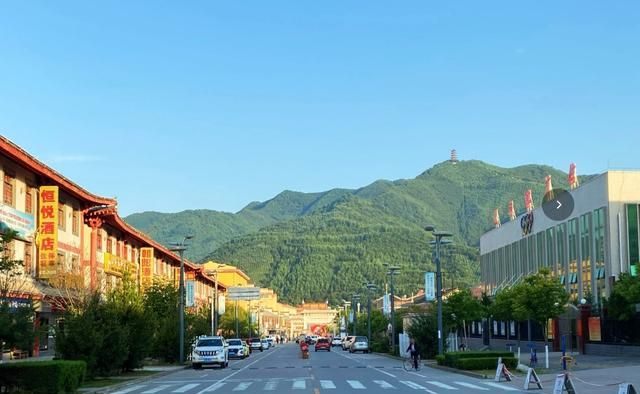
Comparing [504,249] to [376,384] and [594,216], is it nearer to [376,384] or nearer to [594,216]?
[594,216]

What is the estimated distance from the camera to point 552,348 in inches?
3022

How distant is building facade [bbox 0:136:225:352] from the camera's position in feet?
153

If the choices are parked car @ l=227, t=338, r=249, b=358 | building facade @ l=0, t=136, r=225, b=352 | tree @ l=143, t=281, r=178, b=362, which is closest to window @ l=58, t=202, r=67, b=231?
building facade @ l=0, t=136, r=225, b=352

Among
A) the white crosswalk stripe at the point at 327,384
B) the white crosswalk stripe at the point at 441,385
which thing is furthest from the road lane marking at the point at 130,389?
the white crosswalk stripe at the point at 441,385

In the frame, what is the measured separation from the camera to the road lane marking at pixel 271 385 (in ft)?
107

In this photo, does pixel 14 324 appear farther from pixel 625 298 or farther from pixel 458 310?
pixel 458 310

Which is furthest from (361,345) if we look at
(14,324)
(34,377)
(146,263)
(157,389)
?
(14,324)

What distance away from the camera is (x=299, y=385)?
1341 inches

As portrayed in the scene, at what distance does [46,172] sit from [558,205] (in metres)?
46.1

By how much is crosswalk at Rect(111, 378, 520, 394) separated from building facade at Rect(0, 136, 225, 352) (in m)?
8.07

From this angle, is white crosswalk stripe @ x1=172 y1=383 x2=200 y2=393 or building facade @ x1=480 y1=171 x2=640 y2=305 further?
building facade @ x1=480 y1=171 x2=640 y2=305

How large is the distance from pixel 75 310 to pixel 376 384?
1460 centimetres

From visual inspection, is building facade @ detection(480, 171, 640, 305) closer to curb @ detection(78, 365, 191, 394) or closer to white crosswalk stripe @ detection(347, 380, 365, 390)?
white crosswalk stripe @ detection(347, 380, 365, 390)

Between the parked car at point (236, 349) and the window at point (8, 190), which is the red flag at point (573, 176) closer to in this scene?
the parked car at point (236, 349)
